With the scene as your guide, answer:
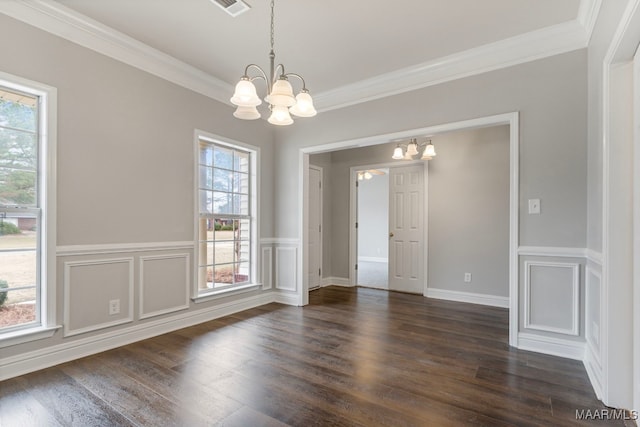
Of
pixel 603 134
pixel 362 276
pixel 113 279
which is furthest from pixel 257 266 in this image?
pixel 603 134

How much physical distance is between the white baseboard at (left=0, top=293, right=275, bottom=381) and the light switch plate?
135 inches

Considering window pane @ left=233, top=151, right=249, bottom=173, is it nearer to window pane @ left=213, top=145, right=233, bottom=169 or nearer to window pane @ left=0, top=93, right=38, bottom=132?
window pane @ left=213, top=145, right=233, bottom=169

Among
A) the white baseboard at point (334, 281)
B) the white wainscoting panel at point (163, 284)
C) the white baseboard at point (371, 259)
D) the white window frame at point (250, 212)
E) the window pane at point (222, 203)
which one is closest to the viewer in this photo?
the white wainscoting panel at point (163, 284)

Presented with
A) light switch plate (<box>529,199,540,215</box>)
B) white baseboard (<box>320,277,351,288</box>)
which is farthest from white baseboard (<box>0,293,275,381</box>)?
light switch plate (<box>529,199,540,215</box>)

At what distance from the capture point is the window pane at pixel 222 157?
3.95m

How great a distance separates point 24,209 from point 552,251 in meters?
4.32

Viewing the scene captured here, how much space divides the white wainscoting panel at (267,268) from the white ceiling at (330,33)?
91.7 inches

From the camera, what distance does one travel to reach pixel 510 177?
299 cm

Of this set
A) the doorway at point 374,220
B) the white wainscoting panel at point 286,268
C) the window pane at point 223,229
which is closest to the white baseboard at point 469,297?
the white wainscoting panel at point 286,268

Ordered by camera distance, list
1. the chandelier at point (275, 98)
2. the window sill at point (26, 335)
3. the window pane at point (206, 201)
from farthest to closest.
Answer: the window pane at point (206, 201) → the window sill at point (26, 335) → the chandelier at point (275, 98)

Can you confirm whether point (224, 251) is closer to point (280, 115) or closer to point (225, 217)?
point (225, 217)

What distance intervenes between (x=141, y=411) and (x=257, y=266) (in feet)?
8.43

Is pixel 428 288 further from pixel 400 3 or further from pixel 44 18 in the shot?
pixel 44 18

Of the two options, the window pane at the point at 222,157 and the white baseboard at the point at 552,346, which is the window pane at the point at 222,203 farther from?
the white baseboard at the point at 552,346
